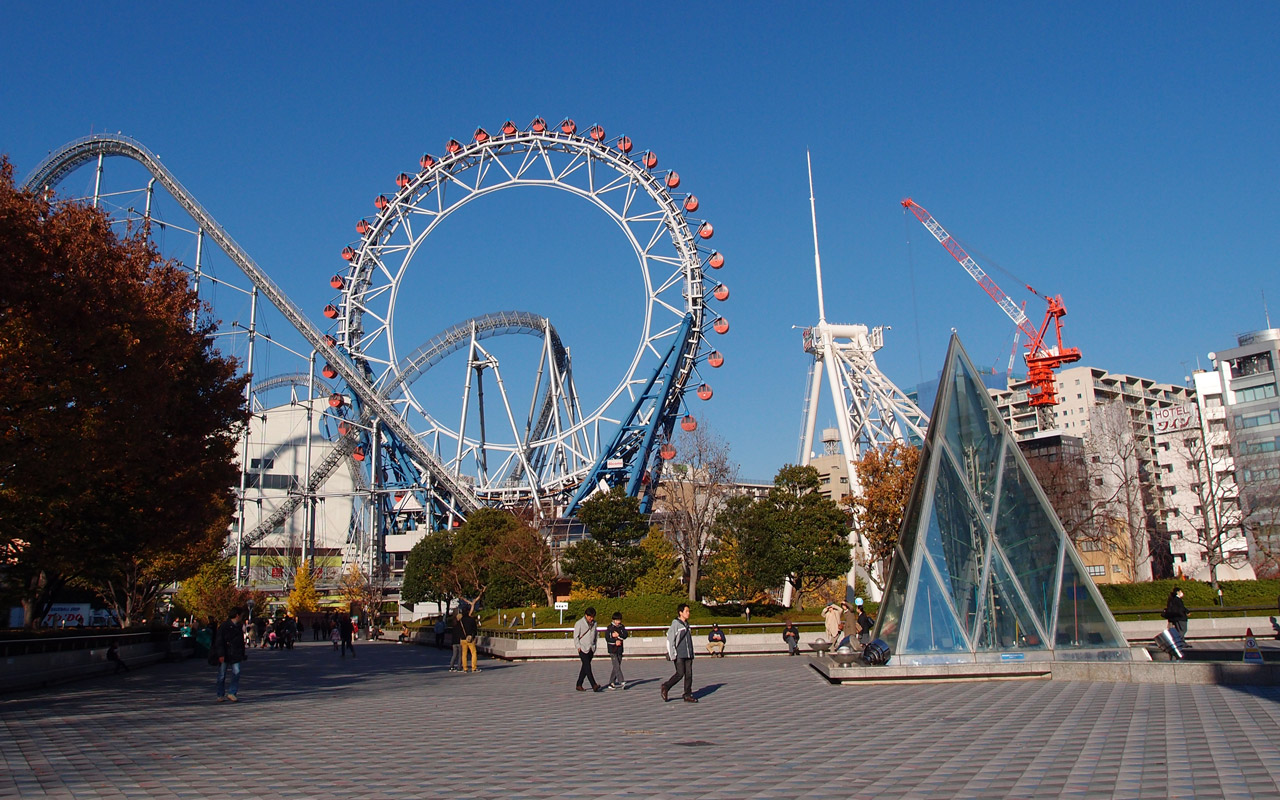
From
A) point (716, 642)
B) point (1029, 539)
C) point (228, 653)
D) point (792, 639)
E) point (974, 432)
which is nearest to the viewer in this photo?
point (228, 653)

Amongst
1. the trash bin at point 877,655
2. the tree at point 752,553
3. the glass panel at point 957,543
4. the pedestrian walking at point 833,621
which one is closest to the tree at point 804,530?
the tree at point 752,553

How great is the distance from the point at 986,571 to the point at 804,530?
64.0 ft

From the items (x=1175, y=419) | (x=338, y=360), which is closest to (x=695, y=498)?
(x=338, y=360)

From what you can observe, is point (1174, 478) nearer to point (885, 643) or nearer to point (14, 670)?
point (885, 643)

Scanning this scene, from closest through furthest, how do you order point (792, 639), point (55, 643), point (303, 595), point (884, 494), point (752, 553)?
point (55, 643), point (792, 639), point (752, 553), point (884, 494), point (303, 595)

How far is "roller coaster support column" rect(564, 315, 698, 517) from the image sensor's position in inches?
2360

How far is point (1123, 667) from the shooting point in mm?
15273

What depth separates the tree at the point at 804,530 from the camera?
36.4 meters

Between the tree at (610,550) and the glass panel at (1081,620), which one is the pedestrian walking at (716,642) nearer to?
the tree at (610,550)

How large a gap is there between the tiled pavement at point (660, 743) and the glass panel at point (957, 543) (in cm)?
176

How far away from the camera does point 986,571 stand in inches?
675

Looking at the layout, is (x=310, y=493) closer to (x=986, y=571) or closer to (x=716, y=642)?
(x=716, y=642)

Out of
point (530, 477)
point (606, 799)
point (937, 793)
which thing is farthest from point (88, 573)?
point (530, 477)

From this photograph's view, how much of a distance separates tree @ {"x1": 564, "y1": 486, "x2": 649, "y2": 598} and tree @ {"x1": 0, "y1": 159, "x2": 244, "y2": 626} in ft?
48.6
